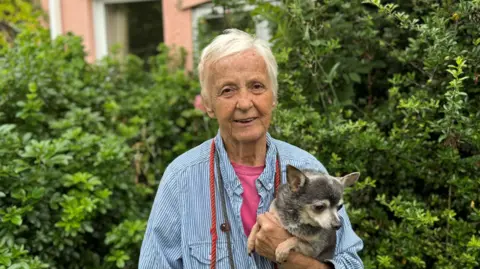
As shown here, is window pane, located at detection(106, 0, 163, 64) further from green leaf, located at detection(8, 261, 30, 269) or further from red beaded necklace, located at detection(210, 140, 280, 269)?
red beaded necklace, located at detection(210, 140, 280, 269)

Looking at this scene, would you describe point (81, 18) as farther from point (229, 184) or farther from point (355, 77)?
point (229, 184)

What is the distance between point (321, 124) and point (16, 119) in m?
2.78

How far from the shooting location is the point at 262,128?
9.85ft

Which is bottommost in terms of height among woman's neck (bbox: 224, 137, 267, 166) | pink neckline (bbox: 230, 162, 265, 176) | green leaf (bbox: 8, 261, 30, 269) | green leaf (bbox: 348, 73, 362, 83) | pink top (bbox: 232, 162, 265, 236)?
green leaf (bbox: 8, 261, 30, 269)

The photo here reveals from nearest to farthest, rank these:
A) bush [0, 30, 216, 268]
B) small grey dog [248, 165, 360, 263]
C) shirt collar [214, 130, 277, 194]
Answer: small grey dog [248, 165, 360, 263]
shirt collar [214, 130, 277, 194]
bush [0, 30, 216, 268]

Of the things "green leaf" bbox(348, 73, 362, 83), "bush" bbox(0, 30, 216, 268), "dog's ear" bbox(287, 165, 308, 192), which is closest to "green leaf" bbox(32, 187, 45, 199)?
"bush" bbox(0, 30, 216, 268)

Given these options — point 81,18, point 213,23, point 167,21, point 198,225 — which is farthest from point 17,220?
point 81,18

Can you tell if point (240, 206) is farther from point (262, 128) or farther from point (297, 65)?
point (297, 65)

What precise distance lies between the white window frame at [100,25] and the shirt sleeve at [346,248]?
19.1 ft

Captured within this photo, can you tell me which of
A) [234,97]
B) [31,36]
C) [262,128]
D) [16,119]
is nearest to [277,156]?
[262,128]

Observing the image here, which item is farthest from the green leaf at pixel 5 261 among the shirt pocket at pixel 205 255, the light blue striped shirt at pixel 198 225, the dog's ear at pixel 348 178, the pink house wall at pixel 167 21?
the pink house wall at pixel 167 21

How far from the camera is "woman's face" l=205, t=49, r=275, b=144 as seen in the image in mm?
2920

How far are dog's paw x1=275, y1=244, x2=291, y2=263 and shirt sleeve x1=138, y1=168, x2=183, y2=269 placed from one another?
0.52 m

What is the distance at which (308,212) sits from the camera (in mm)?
2803
